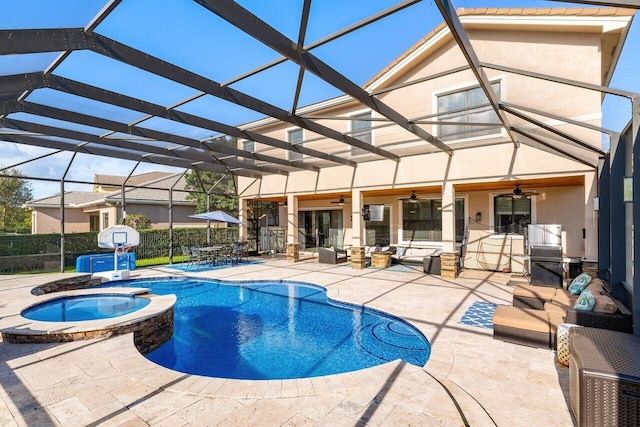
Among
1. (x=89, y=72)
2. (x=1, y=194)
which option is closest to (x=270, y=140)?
(x=89, y=72)

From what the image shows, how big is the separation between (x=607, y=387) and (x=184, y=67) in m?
6.87

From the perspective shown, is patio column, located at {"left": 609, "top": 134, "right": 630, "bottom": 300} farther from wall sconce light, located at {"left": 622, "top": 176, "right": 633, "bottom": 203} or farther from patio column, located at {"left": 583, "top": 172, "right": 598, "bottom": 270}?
patio column, located at {"left": 583, "top": 172, "right": 598, "bottom": 270}

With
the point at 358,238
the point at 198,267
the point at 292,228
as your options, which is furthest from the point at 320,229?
the point at 198,267

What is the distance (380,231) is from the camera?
16.4 metres

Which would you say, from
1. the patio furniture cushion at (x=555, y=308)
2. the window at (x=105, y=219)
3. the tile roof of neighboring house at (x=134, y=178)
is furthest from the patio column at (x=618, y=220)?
the tile roof of neighboring house at (x=134, y=178)

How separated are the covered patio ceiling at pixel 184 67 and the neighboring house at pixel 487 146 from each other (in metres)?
0.84

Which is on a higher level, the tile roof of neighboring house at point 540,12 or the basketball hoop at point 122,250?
the tile roof of neighboring house at point 540,12

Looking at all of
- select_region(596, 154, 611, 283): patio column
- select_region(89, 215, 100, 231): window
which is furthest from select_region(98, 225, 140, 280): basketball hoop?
select_region(89, 215, 100, 231): window

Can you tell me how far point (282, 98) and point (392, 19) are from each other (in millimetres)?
3027

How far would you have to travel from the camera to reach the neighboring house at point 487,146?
928cm

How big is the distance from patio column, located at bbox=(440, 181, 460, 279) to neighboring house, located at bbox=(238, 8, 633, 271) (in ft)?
0.11

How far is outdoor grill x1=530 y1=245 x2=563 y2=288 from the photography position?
29.2ft

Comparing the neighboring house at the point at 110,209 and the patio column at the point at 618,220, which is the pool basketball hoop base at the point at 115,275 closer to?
the neighboring house at the point at 110,209

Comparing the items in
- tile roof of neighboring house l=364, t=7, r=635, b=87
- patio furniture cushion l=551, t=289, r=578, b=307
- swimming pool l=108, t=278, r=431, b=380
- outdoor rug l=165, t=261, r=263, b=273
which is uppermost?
tile roof of neighboring house l=364, t=7, r=635, b=87
